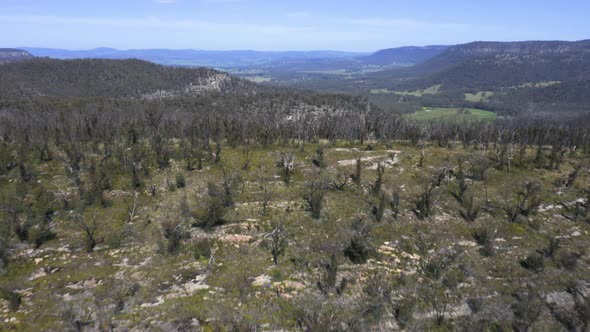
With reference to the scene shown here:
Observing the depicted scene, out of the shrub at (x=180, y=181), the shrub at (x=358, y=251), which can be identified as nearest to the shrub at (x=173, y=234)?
the shrub at (x=180, y=181)

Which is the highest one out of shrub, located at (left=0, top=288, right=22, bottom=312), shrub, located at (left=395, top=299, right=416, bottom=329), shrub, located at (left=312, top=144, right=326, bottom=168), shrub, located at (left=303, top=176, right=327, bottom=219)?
shrub, located at (left=312, top=144, right=326, bottom=168)

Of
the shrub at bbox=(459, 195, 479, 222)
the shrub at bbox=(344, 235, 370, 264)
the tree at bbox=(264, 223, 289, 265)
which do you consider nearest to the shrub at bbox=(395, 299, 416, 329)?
the shrub at bbox=(344, 235, 370, 264)

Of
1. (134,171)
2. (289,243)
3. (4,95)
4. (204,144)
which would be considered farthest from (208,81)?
(289,243)

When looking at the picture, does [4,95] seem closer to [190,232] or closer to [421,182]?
[190,232]

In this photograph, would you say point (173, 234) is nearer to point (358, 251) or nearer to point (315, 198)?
point (315, 198)

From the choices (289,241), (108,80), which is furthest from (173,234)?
(108,80)

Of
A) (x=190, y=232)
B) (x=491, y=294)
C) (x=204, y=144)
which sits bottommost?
(x=491, y=294)

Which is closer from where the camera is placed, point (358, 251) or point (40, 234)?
point (40, 234)

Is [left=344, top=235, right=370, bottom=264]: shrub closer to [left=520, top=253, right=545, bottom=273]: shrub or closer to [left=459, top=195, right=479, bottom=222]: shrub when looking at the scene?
[left=520, top=253, right=545, bottom=273]: shrub

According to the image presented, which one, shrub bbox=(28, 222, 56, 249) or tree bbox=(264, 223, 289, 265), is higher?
shrub bbox=(28, 222, 56, 249)

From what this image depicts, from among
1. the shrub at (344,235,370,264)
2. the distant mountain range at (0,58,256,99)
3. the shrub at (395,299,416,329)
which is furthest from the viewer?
the distant mountain range at (0,58,256,99)

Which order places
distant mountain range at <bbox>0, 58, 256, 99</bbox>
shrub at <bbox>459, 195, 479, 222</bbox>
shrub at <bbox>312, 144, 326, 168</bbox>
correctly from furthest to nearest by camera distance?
distant mountain range at <bbox>0, 58, 256, 99</bbox> < shrub at <bbox>312, 144, 326, 168</bbox> < shrub at <bbox>459, 195, 479, 222</bbox>
